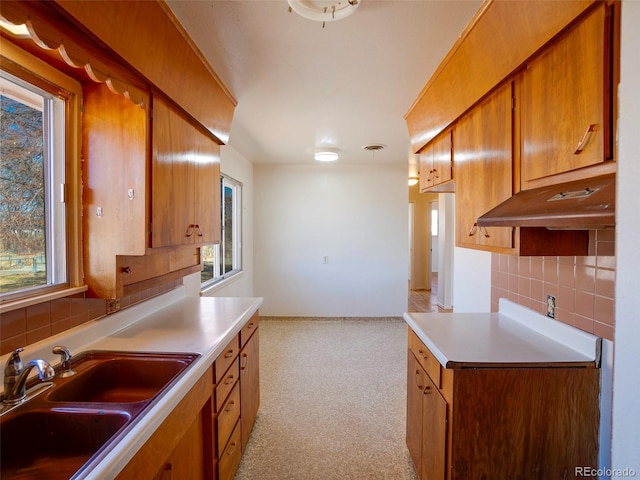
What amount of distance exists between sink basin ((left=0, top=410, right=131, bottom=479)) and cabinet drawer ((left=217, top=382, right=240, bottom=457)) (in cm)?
62

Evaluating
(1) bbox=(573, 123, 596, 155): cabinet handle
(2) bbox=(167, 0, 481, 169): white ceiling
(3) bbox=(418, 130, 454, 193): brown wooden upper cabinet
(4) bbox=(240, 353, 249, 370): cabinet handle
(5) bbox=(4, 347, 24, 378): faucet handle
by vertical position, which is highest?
(2) bbox=(167, 0, 481, 169): white ceiling

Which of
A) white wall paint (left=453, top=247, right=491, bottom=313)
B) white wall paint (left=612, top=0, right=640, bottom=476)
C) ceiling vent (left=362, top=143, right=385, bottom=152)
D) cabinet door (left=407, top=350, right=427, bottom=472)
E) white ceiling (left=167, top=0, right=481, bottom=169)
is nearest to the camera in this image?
white wall paint (left=612, top=0, right=640, bottom=476)

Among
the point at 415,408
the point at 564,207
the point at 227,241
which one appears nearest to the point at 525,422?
the point at 415,408

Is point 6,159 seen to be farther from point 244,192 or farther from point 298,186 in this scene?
point 298,186

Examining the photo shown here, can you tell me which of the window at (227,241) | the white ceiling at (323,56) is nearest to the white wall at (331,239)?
the window at (227,241)

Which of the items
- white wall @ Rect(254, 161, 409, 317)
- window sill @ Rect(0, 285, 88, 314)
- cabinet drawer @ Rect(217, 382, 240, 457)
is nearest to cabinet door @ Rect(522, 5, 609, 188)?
A: cabinet drawer @ Rect(217, 382, 240, 457)

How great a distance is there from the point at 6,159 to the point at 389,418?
8.94 feet

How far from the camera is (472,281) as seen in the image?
2500 mm

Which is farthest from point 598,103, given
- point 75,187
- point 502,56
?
point 75,187

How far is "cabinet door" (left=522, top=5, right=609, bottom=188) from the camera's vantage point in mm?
949

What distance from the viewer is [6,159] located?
47.8 inches

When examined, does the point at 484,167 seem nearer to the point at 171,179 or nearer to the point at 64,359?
the point at 171,179

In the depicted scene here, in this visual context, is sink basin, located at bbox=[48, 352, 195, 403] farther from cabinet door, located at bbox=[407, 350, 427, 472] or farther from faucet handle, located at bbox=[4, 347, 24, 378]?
cabinet door, located at bbox=[407, 350, 427, 472]

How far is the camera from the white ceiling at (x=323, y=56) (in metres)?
1.39
